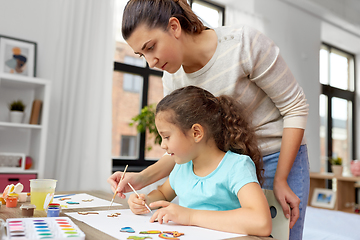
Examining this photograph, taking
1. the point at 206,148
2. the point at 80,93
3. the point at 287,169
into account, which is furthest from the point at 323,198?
the point at 206,148

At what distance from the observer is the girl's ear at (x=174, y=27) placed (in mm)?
998

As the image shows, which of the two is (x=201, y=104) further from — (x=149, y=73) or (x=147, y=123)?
(x=149, y=73)

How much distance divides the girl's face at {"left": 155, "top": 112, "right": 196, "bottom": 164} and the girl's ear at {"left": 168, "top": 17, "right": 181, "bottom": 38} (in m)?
0.27

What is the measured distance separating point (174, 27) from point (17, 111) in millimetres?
1864

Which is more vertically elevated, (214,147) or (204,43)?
(204,43)

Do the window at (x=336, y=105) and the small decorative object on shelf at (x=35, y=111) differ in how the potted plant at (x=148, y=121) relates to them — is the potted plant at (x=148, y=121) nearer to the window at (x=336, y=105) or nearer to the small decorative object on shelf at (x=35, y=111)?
the small decorative object on shelf at (x=35, y=111)

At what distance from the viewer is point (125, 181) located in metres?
1.07

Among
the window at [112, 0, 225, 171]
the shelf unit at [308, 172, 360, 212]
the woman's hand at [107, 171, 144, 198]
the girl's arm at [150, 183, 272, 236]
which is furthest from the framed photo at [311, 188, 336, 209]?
the girl's arm at [150, 183, 272, 236]

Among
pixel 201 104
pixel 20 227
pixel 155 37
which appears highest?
pixel 155 37

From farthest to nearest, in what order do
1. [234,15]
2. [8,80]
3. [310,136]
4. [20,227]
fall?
1. [310,136]
2. [234,15]
3. [8,80]
4. [20,227]

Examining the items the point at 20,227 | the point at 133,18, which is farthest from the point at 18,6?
the point at 20,227

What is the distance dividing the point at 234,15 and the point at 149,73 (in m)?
1.37

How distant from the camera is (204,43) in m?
1.08

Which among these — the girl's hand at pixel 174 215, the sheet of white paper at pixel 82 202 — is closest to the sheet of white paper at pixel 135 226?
the girl's hand at pixel 174 215
